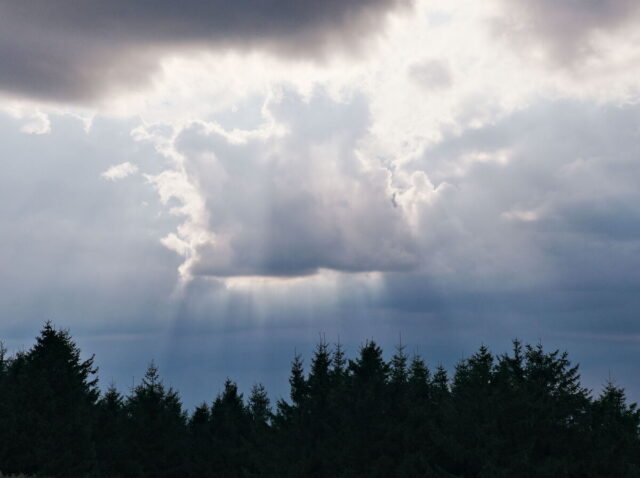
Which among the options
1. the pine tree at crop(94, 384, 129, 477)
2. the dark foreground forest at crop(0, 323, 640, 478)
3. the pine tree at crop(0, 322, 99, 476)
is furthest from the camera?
the pine tree at crop(94, 384, 129, 477)

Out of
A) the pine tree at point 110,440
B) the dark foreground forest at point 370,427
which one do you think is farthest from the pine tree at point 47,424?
the pine tree at point 110,440

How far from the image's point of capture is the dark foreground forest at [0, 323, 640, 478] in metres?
41.2

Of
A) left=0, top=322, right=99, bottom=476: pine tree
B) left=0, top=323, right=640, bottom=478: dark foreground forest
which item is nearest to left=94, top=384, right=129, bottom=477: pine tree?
left=0, top=323, right=640, bottom=478: dark foreground forest

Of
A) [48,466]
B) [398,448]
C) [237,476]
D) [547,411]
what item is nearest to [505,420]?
[547,411]

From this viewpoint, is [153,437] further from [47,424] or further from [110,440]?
[47,424]

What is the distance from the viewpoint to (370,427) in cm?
4384

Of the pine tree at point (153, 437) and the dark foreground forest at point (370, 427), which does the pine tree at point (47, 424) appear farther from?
the pine tree at point (153, 437)

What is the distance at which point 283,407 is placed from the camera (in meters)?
52.0

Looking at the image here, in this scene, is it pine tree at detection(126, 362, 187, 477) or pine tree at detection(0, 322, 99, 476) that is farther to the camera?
pine tree at detection(126, 362, 187, 477)

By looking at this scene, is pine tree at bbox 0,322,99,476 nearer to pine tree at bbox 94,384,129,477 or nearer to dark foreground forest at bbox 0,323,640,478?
dark foreground forest at bbox 0,323,640,478

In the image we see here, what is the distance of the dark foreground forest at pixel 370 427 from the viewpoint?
135 feet

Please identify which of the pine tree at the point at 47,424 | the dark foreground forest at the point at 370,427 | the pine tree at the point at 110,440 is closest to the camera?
the dark foreground forest at the point at 370,427

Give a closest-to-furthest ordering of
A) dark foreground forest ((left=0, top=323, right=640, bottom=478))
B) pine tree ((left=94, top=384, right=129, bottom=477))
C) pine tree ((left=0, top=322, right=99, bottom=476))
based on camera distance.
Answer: dark foreground forest ((left=0, top=323, right=640, bottom=478)) → pine tree ((left=0, top=322, right=99, bottom=476)) → pine tree ((left=94, top=384, right=129, bottom=477))

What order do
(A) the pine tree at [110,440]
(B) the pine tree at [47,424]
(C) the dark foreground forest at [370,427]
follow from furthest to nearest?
1. (A) the pine tree at [110,440]
2. (B) the pine tree at [47,424]
3. (C) the dark foreground forest at [370,427]
